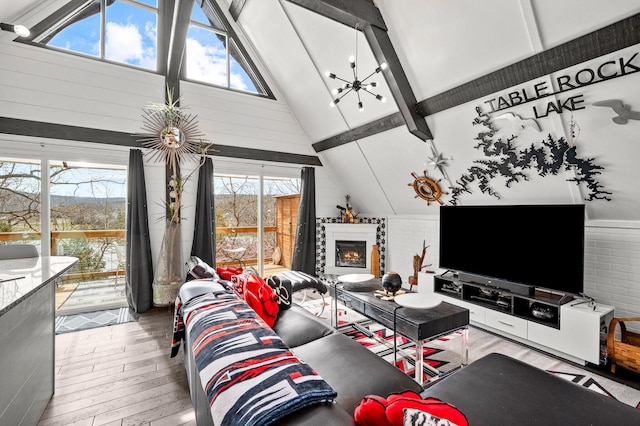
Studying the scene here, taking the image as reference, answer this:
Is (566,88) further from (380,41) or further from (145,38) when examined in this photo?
(145,38)

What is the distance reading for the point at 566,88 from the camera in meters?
2.45

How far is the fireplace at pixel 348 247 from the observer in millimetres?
5637

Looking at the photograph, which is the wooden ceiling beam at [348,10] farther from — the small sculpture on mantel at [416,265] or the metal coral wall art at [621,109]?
the small sculpture on mantel at [416,265]

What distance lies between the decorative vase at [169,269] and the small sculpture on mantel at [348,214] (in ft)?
10.0

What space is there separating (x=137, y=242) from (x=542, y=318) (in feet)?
16.2

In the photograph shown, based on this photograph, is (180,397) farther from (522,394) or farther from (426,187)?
(426,187)

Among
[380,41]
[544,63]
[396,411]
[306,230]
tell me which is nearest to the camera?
[396,411]

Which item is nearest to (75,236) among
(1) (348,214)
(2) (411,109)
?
(1) (348,214)

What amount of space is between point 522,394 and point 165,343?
3.16 metres

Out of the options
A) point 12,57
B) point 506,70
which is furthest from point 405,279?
point 12,57

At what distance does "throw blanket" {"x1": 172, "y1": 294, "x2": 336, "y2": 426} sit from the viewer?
1009 millimetres

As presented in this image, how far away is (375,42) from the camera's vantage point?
3.09 m

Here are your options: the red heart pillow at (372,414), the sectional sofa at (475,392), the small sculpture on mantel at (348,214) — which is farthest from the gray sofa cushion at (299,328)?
the small sculpture on mantel at (348,214)

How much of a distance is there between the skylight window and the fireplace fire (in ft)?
14.1
